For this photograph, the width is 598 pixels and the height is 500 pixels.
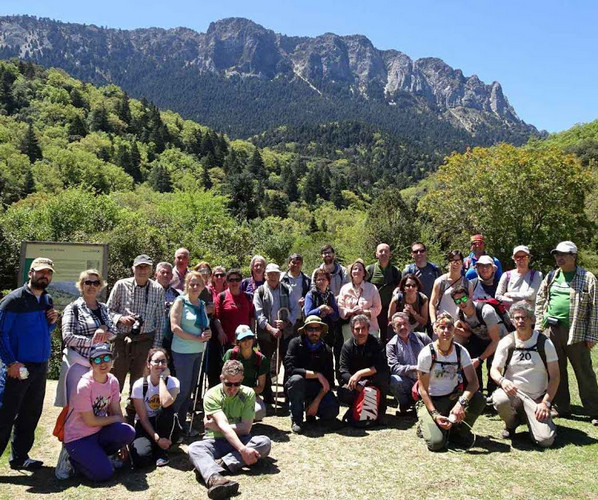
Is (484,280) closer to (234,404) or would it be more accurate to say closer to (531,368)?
(531,368)

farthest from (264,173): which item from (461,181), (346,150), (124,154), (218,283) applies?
(218,283)

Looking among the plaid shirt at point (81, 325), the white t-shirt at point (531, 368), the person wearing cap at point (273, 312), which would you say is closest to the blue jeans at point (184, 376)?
the plaid shirt at point (81, 325)

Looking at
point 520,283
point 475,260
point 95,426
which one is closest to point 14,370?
point 95,426

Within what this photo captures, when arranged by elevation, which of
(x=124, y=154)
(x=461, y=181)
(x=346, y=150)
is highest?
(x=346, y=150)

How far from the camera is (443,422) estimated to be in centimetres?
468

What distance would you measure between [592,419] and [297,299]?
11.6ft

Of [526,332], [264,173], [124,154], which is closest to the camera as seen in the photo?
[526,332]

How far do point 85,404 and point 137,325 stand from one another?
3.59ft

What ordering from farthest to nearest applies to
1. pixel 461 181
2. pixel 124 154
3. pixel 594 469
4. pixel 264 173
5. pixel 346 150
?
1. pixel 346 150
2. pixel 264 173
3. pixel 124 154
4. pixel 461 181
5. pixel 594 469

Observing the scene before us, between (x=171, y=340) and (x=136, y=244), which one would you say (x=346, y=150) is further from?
(x=171, y=340)

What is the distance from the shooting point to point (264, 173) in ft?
317

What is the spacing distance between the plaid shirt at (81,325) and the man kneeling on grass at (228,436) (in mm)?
1189

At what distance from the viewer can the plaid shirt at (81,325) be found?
4.49 m

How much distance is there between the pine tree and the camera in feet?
225
